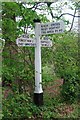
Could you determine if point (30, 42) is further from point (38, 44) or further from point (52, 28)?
point (52, 28)

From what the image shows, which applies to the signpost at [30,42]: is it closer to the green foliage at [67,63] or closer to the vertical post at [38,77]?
the vertical post at [38,77]

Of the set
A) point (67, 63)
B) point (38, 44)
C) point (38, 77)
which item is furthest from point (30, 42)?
point (67, 63)

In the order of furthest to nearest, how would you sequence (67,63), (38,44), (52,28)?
(67,63) → (38,44) → (52,28)

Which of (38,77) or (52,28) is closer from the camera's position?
(52,28)

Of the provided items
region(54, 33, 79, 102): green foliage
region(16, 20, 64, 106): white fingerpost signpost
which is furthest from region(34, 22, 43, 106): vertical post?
region(54, 33, 79, 102): green foliage

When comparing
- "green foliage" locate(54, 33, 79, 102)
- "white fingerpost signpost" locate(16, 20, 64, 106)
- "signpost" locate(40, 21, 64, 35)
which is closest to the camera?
"signpost" locate(40, 21, 64, 35)

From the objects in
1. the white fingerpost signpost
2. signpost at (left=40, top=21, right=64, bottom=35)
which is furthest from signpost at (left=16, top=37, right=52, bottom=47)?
signpost at (left=40, top=21, right=64, bottom=35)

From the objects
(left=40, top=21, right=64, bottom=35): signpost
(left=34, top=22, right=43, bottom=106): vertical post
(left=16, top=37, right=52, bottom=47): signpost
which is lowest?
(left=34, top=22, right=43, bottom=106): vertical post

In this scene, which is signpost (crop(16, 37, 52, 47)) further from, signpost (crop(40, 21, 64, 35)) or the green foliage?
the green foliage

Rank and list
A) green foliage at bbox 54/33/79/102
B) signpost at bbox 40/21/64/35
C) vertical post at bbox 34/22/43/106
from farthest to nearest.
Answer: green foliage at bbox 54/33/79/102, vertical post at bbox 34/22/43/106, signpost at bbox 40/21/64/35

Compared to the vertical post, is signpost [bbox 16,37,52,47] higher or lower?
higher

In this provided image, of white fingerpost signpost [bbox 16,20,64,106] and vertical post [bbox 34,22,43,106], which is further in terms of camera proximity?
vertical post [bbox 34,22,43,106]

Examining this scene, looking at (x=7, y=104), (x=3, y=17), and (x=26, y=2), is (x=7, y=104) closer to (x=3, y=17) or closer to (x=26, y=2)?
(x=3, y=17)

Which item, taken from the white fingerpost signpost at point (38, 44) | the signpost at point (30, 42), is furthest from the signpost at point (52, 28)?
the signpost at point (30, 42)
